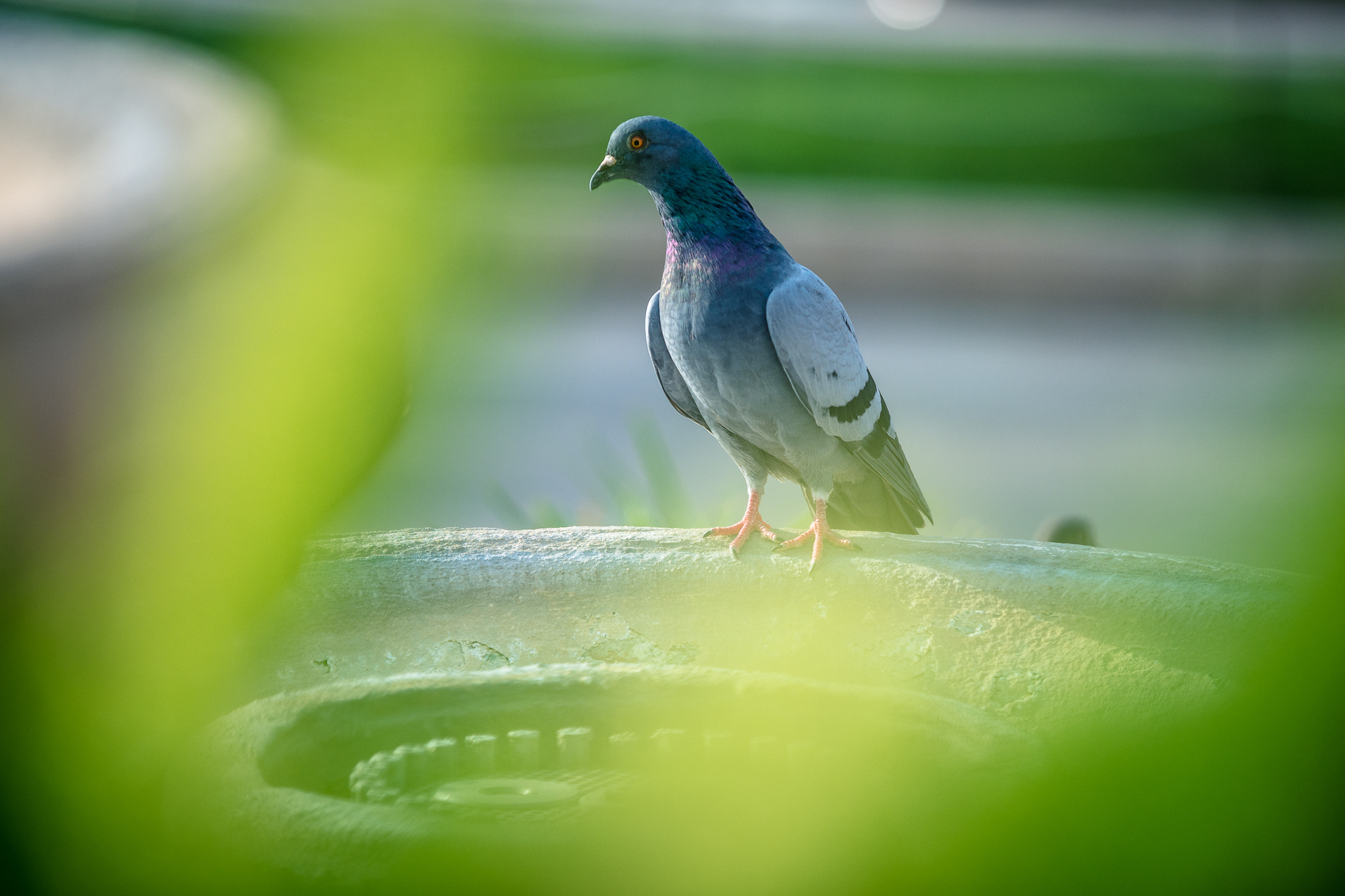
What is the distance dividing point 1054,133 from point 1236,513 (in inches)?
378

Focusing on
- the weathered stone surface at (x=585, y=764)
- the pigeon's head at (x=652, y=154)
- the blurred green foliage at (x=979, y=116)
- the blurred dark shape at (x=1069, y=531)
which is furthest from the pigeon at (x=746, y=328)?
the blurred green foliage at (x=979, y=116)

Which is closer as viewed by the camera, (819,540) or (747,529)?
(819,540)

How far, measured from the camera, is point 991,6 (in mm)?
11258

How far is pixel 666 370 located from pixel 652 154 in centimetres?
49

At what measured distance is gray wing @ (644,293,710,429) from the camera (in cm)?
211

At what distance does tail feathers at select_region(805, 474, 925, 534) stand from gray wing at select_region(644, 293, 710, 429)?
283 millimetres

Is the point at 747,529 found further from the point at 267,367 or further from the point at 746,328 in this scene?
the point at 267,367

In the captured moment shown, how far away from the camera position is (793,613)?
159 cm

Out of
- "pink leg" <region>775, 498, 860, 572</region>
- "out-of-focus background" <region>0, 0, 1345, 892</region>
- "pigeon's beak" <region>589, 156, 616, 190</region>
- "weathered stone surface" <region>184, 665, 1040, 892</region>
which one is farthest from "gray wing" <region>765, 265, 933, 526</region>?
"weathered stone surface" <region>184, 665, 1040, 892</region>

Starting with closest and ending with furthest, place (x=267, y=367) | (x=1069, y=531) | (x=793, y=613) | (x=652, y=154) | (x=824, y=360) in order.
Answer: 1. (x=267, y=367)
2. (x=793, y=613)
3. (x=652, y=154)
4. (x=824, y=360)
5. (x=1069, y=531)

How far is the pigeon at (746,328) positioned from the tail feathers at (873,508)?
20 centimetres

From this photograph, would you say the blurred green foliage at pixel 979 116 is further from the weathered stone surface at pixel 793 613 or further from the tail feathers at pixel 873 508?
the weathered stone surface at pixel 793 613

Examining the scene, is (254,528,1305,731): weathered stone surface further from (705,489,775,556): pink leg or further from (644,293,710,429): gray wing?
(644,293,710,429): gray wing

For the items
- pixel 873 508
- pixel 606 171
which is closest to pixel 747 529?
pixel 873 508
